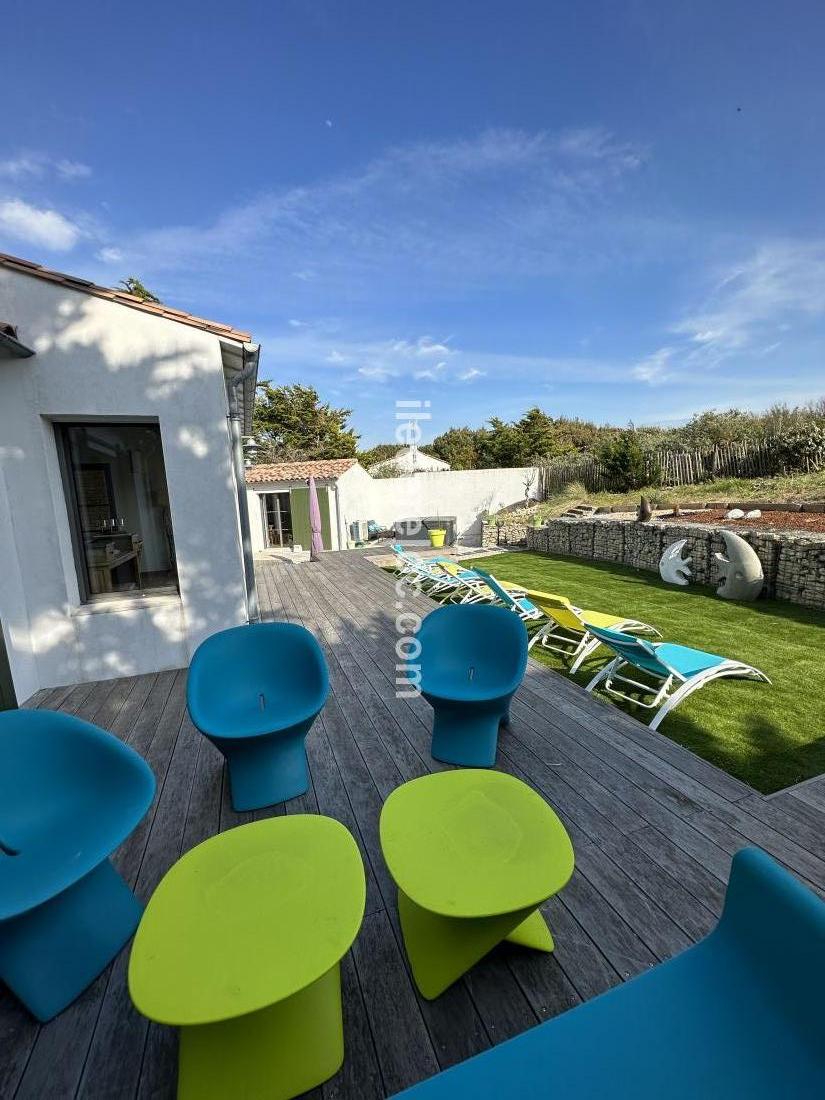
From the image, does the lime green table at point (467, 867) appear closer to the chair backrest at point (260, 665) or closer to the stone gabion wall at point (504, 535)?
the chair backrest at point (260, 665)

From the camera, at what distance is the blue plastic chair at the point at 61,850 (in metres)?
1.59

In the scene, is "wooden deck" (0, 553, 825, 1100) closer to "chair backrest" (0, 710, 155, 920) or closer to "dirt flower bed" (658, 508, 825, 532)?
"chair backrest" (0, 710, 155, 920)

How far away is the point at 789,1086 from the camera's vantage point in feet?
3.10

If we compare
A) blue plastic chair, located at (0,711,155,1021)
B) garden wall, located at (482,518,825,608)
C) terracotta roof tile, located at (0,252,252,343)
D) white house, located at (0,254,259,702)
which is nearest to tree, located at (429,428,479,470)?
garden wall, located at (482,518,825,608)

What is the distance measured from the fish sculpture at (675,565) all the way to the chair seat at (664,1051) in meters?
8.90

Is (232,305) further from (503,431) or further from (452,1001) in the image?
(503,431)

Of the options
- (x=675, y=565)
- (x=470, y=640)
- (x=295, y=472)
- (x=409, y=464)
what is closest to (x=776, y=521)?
(x=675, y=565)

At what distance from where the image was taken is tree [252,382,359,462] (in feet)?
100

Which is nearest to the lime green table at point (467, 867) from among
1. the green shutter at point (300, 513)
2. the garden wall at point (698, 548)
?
the garden wall at point (698, 548)

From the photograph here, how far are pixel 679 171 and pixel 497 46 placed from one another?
4506 mm

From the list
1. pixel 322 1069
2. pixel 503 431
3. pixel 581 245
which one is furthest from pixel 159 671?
pixel 503 431

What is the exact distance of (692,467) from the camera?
14562mm

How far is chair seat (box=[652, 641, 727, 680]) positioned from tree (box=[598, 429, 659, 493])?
1300 centimetres

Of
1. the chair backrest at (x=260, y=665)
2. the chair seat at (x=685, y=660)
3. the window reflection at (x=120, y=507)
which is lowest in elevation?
the chair seat at (x=685, y=660)
